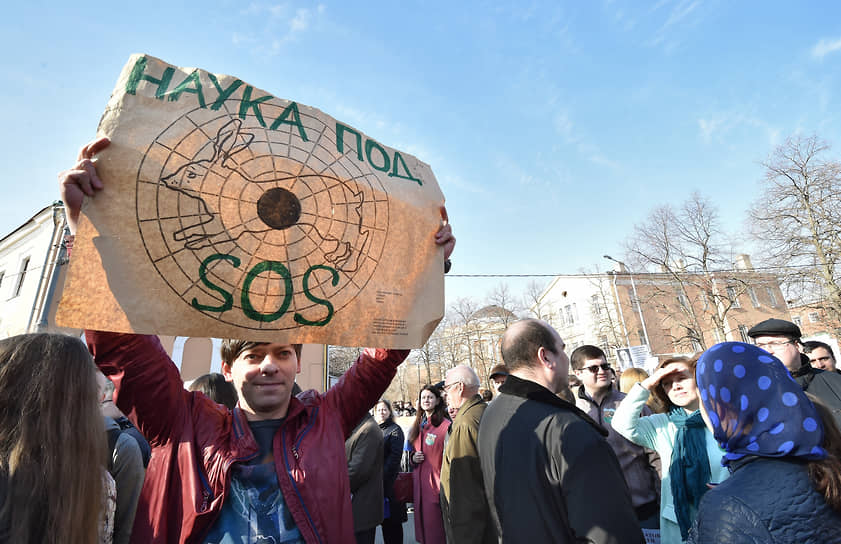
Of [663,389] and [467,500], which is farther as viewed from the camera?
[663,389]

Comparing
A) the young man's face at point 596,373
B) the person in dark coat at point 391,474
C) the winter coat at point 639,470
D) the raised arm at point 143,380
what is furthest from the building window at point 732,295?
the raised arm at point 143,380

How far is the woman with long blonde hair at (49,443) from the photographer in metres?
1.24

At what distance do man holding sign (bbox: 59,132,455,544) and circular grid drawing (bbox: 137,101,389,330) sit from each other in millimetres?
235

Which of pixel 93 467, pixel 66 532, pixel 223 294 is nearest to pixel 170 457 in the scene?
pixel 93 467

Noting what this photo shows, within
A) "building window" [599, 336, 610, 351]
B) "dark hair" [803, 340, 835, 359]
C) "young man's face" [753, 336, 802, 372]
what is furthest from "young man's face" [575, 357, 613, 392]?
"building window" [599, 336, 610, 351]

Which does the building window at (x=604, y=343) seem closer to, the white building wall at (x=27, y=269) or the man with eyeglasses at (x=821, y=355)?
the man with eyeglasses at (x=821, y=355)

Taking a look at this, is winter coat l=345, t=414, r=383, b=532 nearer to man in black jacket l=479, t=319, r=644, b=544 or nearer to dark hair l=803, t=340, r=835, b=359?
man in black jacket l=479, t=319, r=644, b=544

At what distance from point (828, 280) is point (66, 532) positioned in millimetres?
25299

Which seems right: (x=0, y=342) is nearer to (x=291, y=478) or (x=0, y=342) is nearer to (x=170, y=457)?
(x=170, y=457)

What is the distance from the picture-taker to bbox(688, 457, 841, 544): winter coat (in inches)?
53.3

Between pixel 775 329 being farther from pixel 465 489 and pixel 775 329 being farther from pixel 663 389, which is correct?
pixel 465 489

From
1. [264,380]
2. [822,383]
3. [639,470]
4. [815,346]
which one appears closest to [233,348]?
[264,380]

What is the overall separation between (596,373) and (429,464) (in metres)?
2.14

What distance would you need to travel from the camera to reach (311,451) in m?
1.80
